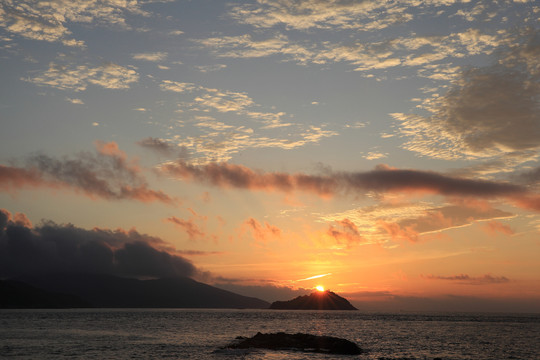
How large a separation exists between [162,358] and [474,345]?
2880 inches

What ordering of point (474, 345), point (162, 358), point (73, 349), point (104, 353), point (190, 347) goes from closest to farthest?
point (162, 358), point (104, 353), point (73, 349), point (190, 347), point (474, 345)

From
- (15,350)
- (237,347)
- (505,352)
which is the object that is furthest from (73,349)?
(505,352)

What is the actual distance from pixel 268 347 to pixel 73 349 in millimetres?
36104

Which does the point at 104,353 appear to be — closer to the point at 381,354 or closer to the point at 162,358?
the point at 162,358

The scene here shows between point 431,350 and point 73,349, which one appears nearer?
point 73,349

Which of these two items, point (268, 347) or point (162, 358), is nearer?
point (162, 358)

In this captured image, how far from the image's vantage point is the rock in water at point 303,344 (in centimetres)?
8156

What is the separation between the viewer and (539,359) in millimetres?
81375

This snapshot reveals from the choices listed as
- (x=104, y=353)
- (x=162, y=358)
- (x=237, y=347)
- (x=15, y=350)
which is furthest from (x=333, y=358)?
(x=15, y=350)

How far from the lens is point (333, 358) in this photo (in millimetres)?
72812

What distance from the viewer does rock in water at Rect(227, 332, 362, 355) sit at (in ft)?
268

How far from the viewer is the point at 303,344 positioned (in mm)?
86875

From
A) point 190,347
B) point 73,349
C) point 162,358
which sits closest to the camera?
point 162,358

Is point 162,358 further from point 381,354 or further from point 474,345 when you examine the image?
point 474,345
